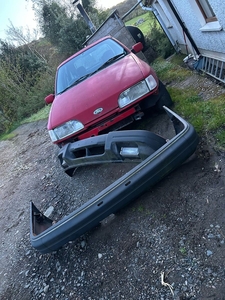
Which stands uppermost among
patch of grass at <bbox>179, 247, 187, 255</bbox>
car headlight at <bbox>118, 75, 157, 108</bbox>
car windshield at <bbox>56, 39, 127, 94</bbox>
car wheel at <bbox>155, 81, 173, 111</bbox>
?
car windshield at <bbox>56, 39, 127, 94</bbox>

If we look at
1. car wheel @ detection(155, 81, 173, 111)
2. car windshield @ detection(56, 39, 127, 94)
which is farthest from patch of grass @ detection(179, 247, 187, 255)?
car windshield @ detection(56, 39, 127, 94)

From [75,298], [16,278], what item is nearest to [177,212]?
[75,298]

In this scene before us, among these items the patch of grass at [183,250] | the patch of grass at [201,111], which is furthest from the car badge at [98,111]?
the patch of grass at [183,250]

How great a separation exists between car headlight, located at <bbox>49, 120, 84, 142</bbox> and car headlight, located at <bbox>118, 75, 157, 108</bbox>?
27.2 inches

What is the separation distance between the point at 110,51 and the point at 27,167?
11.3 ft

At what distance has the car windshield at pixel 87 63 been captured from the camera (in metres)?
4.66

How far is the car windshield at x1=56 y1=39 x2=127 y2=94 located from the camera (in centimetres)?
466

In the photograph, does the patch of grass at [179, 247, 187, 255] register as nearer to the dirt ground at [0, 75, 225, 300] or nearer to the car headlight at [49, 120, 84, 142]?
the dirt ground at [0, 75, 225, 300]

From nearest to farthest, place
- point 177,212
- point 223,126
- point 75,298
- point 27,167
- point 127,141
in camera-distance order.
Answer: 1. point 75,298
2. point 177,212
3. point 127,141
4. point 223,126
5. point 27,167

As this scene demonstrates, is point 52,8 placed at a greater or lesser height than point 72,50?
greater

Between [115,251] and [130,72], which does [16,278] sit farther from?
[130,72]

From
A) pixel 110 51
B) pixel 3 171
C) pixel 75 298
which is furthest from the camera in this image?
pixel 3 171

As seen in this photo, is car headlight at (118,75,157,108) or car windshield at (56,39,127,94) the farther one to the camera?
car windshield at (56,39,127,94)

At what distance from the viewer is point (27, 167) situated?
6.55 meters
